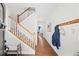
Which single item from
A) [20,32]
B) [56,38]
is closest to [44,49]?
[56,38]

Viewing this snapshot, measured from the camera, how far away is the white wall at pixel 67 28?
115cm

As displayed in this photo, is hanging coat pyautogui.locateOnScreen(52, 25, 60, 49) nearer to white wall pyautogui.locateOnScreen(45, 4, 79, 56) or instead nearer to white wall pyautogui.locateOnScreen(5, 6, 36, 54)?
white wall pyautogui.locateOnScreen(45, 4, 79, 56)

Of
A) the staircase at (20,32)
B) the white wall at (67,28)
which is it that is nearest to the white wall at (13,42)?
the staircase at (20,32)

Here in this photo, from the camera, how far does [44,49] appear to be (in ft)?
3.87

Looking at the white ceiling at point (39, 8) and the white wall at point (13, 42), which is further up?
the white ceiling at point (39, 8)

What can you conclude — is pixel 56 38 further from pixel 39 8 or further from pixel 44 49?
pixel 39 8

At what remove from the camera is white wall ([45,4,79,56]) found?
115 centimetres

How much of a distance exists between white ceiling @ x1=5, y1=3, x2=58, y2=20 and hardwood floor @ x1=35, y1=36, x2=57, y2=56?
192 millimetres

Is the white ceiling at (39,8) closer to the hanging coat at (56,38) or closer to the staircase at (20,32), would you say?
the staircase at (20,32)

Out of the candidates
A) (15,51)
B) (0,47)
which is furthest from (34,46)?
(0,47)

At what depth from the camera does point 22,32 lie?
1174mm

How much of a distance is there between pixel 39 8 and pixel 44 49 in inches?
12.9

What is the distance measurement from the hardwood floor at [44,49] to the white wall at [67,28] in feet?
0.11

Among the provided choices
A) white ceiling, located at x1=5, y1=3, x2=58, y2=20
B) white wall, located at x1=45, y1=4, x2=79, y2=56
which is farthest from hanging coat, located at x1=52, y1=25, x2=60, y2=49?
white ceiling, located at x1=5, y1=3, x2=58, y2=20
